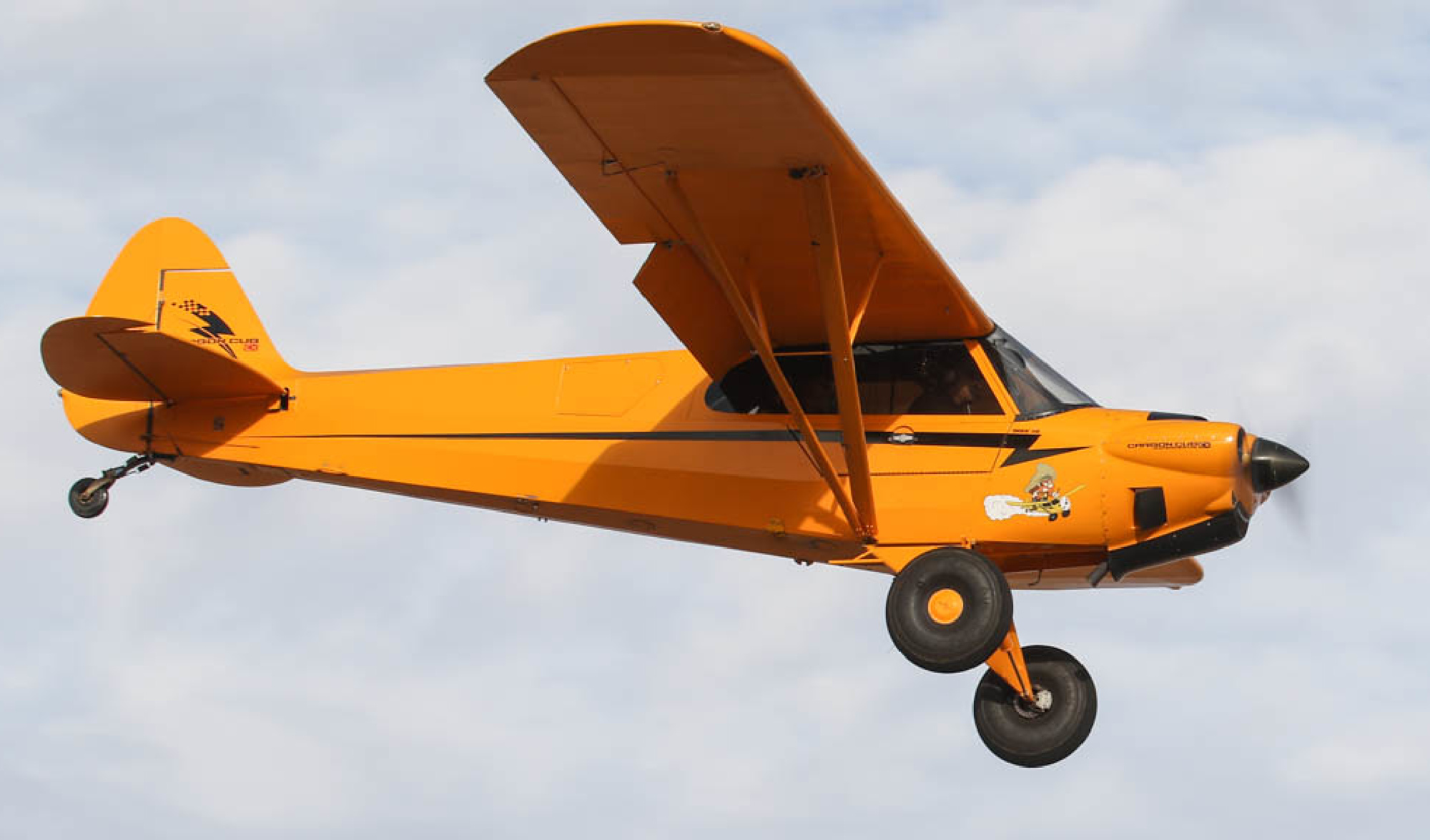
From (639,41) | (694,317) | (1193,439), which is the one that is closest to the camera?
(639,41)

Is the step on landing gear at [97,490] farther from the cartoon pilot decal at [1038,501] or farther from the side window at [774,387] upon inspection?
the cartoon pilot decal at [1038,501]

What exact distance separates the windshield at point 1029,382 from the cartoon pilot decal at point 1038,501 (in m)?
0.41

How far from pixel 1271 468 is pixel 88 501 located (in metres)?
7.80

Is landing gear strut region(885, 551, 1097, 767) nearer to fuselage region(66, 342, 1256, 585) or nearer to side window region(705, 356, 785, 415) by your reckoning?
fuselage region(66, 342, 1256, 585)

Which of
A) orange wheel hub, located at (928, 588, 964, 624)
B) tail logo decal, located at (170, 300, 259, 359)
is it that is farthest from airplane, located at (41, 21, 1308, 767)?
tail logo decal, located at (170, 300, 259, 359)

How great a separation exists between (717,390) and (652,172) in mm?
2252

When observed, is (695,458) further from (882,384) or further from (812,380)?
(882,384)

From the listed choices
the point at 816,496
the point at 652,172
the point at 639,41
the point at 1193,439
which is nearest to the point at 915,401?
the point at 816,496

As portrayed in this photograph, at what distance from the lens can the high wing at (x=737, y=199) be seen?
9.01 meters

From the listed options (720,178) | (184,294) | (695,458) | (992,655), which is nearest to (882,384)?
(695,458)

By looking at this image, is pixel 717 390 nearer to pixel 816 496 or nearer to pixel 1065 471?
pixel 816 496

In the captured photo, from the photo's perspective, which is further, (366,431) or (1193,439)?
(366,431)

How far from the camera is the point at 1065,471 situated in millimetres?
11086

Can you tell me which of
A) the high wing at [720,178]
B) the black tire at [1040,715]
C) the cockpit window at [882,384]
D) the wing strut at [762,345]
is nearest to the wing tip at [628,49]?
the high wing at [720,178]
